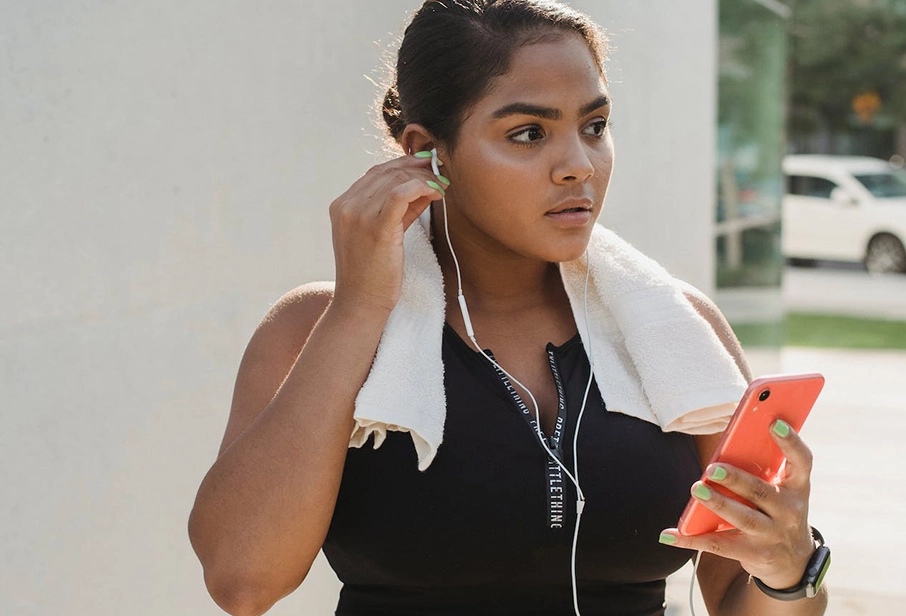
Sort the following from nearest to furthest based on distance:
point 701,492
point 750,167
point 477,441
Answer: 1. point 701,492
2. point 477,441
3. point 750,167

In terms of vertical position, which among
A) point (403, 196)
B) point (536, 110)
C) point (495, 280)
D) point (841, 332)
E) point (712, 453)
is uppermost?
point (536, 110)

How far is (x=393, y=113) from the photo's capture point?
260cm

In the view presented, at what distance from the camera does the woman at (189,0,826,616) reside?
6.91 ft

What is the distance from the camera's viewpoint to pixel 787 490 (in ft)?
6.48

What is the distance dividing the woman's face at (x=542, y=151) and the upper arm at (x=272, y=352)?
1.20ft

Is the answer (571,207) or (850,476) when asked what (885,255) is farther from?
(571,207)

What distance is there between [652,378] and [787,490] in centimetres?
41

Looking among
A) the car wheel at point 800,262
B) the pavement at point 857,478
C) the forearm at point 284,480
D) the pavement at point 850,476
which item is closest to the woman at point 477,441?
the forearm at point 284,480

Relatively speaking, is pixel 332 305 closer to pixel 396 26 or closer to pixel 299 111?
pixel 299 111

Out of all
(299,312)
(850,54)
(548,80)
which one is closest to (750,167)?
(548,80)

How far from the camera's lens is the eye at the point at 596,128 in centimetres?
231

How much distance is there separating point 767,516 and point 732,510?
3.7 inches

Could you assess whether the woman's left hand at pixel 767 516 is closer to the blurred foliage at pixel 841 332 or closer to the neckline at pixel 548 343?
the neckline at pixel 548 343

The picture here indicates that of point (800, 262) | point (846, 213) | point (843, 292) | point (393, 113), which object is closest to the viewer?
point (393, 113)
